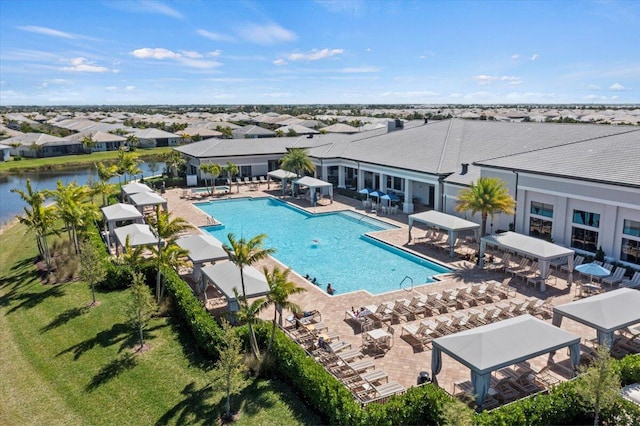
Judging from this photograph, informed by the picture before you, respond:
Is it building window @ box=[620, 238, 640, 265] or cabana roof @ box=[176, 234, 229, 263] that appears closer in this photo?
cabana roof @ box=[176, 234, 229, 263]

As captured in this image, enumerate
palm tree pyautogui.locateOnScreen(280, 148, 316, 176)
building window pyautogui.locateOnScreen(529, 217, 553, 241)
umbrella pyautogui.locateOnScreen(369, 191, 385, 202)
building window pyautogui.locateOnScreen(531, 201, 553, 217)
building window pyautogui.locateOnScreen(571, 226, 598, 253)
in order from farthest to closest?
palm tree pyautogui.locateOnScreen(280, 148, 316, 176), umbrella pyautogui.locateOnScreen(369, 191, 385, 202), building window pyautogui.locateOnScreen(529, 217, 553, 241), building window pyautogui.locateOnScreen(531, 201, 553, 217), building window pyautogui.locateOnScreen(571, 226, 598, 253)

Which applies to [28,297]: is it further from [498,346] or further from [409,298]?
[498,346]

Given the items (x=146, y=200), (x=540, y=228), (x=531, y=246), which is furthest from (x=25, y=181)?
(x=531, y=246)

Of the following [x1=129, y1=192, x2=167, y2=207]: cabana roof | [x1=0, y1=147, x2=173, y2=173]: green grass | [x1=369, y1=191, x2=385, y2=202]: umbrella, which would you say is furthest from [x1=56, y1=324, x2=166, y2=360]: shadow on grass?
[x1=0, y1=147, x2=173, y2=173]: green grass

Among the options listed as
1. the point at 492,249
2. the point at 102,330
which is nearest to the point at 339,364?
the point at 102,330

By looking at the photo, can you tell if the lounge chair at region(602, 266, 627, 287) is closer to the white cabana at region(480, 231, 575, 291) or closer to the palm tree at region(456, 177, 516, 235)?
the white cabana at region(480, 231, 575, 291)

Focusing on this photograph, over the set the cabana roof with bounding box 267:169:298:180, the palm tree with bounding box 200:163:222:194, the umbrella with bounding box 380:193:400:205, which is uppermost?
the palm tree with bounding box 200:163:222:194

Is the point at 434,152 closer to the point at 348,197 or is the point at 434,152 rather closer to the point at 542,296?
the point at 348,197
